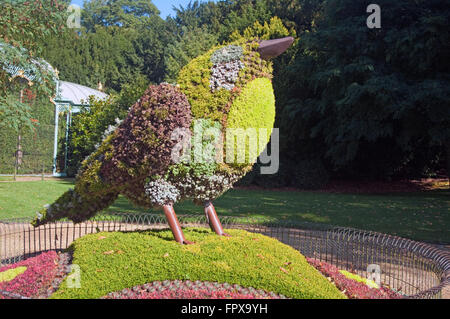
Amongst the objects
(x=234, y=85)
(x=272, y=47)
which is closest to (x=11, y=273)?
(x=234, y=85)

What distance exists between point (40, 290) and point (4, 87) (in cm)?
879

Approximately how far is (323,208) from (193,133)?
31.0 ft

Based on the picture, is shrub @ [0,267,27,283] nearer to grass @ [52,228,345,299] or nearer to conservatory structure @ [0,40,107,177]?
grass @ [52,228,345,299]

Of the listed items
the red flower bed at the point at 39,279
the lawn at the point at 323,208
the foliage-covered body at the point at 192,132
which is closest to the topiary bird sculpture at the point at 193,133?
the foliage-covered body at the point at 192,132

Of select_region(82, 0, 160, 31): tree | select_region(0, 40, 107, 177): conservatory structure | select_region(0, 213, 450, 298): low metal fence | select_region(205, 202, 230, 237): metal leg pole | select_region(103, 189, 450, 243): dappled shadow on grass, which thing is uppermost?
select_region(82, 0, 160, 31): tree

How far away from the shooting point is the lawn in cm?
1002

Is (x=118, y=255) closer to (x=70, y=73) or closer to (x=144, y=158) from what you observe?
(x=144, y=158)

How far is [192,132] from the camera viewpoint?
4715 mm

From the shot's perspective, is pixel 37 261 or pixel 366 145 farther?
pixel 366 145

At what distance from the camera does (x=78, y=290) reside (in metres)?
3.88

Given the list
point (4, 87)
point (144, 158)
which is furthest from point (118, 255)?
point (4, 87)

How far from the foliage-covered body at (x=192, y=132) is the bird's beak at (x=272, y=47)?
0.07m

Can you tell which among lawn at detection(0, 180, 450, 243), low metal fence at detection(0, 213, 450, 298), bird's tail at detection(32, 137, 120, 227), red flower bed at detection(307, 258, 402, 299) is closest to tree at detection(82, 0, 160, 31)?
lawn at detection(0, 180, 450, 243)
